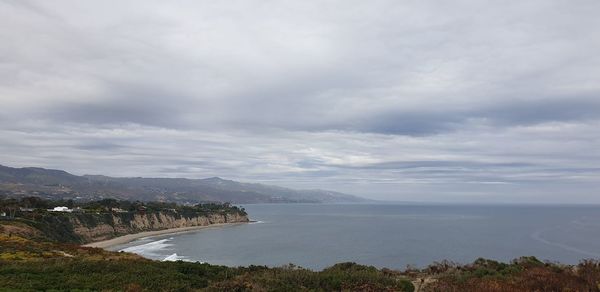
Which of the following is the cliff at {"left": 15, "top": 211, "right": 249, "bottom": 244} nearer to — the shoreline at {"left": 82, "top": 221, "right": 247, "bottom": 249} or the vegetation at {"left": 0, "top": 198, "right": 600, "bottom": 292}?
the shoreline at {"left": 82, "top": 221, "right": 247, "bottom": 249}

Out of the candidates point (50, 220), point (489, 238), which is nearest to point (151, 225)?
point (50, 220)

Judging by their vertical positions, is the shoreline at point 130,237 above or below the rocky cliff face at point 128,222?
below

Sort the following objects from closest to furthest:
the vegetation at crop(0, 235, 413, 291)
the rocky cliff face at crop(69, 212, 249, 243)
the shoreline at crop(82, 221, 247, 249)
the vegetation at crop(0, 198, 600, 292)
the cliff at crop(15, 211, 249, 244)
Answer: the vegetation at crop(0, 198, 600, 292) → the vegetation at crop(0, 235, 413, 291) → the cliff at crop(15, 211, 249, 244) → the shoreline at crop(82, 221, 247, 249) → the rocky cliff face at crop(69, 212, 249, 243)

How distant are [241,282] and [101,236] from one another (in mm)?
94754

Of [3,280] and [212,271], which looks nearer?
[3,280]

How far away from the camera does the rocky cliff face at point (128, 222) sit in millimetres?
96562

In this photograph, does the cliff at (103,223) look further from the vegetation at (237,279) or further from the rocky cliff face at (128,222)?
the vegetation at (237,279)

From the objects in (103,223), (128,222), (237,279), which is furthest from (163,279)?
(128,222)

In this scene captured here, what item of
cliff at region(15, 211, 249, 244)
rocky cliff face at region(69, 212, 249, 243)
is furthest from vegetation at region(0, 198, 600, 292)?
rocky cliff face at region(69, 212, 249, 243)

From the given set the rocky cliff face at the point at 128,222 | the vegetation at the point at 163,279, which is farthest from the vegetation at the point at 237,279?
the rocky cliff face at the point at 128,222

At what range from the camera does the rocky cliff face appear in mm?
96562

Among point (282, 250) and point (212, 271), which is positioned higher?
point (212, 271)

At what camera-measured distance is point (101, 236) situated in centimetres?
10138

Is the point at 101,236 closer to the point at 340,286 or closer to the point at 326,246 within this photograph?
the point at 326,246
